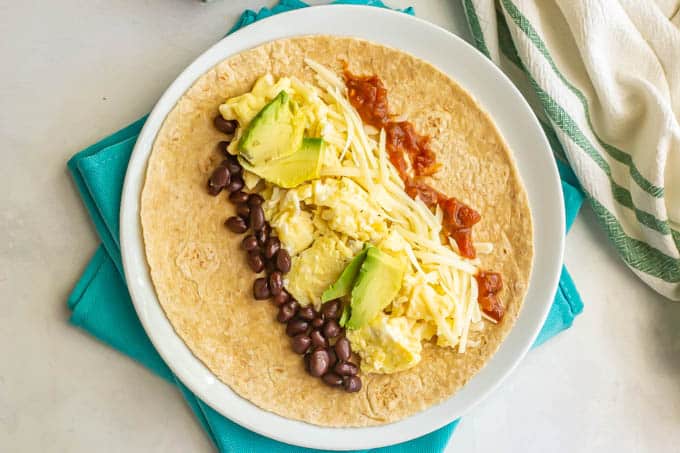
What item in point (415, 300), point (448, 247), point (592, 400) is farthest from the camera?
point (592, 400)

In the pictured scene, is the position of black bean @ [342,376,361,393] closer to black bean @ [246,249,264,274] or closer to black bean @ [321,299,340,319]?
black bean @ [321,299,340,319]

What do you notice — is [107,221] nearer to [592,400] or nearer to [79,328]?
[79,328]

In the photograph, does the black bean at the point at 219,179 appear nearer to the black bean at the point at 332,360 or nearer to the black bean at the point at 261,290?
the black bean at the point at 261,290

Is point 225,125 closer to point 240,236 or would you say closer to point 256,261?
point 240,236

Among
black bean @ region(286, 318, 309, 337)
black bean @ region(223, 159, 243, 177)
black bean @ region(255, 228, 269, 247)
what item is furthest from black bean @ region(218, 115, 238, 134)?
black bean @ region(286, 318, 309, 337)

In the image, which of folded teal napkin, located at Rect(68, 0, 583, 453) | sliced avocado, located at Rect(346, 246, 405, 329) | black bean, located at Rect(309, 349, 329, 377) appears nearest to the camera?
sliced avocado, located at Rect(346, 246, 405, 329)

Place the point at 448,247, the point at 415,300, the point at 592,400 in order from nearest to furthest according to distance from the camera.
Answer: the point at 415,300, the point at 448,247, the point at 592,400

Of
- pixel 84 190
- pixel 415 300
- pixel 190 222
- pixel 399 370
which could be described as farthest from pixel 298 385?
pixel 84 190
